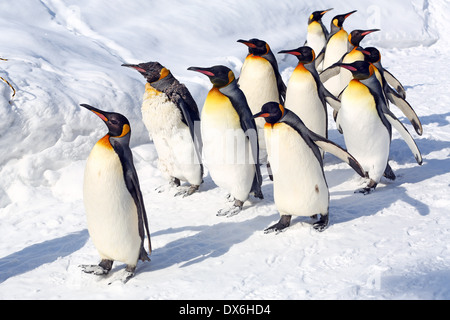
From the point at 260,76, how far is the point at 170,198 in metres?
1.29

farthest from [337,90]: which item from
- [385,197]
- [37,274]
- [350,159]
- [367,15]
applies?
[367,15]

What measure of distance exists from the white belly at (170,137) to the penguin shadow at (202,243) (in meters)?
0.73

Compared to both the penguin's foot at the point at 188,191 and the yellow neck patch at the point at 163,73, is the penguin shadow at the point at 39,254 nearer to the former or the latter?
the penguin's foot at the point at 188,191

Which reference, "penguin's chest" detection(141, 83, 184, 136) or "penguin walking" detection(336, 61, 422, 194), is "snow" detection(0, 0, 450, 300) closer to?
"penguin walking" detection(336, 61, 422, 194)

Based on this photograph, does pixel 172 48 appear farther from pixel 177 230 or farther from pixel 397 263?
pixel 397 263

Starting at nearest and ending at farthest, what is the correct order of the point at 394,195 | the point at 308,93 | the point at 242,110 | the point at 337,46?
the point at 242,110
the point at 394,195
the point at 308,93
the point at 337,46

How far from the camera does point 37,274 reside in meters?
3.50

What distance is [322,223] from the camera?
3.86 m

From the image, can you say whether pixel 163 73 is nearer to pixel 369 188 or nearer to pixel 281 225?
pixel 281 225

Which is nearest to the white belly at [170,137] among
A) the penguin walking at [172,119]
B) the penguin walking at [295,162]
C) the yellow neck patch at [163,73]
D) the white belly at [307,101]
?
the penguin walking at [172,119]

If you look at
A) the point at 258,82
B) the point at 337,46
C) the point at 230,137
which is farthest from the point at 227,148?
the point at 337,46

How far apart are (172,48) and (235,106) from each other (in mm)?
4260

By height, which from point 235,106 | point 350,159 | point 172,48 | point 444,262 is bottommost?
point 444,262

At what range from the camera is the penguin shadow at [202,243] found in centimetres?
357
